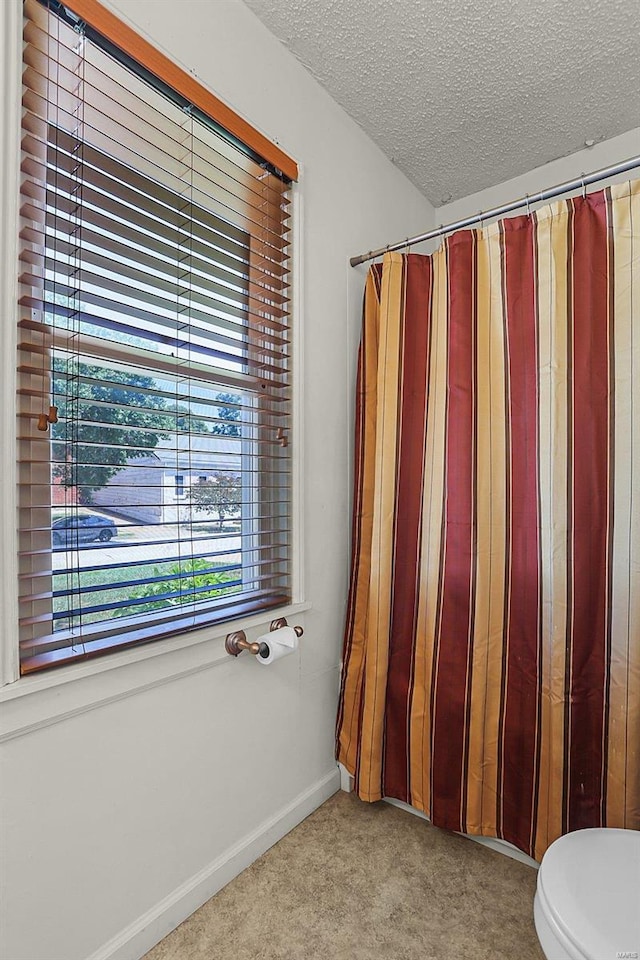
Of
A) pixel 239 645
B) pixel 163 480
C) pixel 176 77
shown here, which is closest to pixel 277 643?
pixel 239 645

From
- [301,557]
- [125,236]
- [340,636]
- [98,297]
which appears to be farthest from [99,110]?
[340,636]

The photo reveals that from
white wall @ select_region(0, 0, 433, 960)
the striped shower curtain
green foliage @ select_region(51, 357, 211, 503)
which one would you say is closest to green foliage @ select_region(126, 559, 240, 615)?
white wall @ select_region(0, 0, 433, 960)

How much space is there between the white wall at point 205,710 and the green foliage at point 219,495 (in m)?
0.27

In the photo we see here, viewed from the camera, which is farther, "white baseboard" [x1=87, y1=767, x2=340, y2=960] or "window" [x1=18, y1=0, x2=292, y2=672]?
"white baseboard" [x1=87, y1=767, x2=340, y2=960]

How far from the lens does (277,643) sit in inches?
54.9

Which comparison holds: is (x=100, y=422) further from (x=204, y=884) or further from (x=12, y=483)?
(x=204, y=884)

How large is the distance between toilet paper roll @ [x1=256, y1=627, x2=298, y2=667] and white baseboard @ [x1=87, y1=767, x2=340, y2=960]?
55 centimetres

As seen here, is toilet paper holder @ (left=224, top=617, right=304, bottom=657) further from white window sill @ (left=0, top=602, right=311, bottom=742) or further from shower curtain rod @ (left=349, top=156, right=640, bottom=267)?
shower curtain rod @ (left=349, top=156, right=640, bottom=267)

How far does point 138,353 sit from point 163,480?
0.30 meters

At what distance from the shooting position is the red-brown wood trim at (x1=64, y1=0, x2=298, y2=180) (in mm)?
1090

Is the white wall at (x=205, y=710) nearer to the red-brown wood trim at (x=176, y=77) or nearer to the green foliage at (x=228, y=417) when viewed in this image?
the red-brown wood trim at (x=176, y=77)

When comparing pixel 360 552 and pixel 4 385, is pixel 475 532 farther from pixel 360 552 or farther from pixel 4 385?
pixel 4 385

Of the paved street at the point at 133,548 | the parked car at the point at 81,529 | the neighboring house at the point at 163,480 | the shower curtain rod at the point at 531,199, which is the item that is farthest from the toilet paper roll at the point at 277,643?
the shower curtain rod at the point at 531,199

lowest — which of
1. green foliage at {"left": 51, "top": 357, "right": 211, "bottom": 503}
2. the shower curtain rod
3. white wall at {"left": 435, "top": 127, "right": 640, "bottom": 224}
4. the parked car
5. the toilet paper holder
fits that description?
the toilet paper holder
